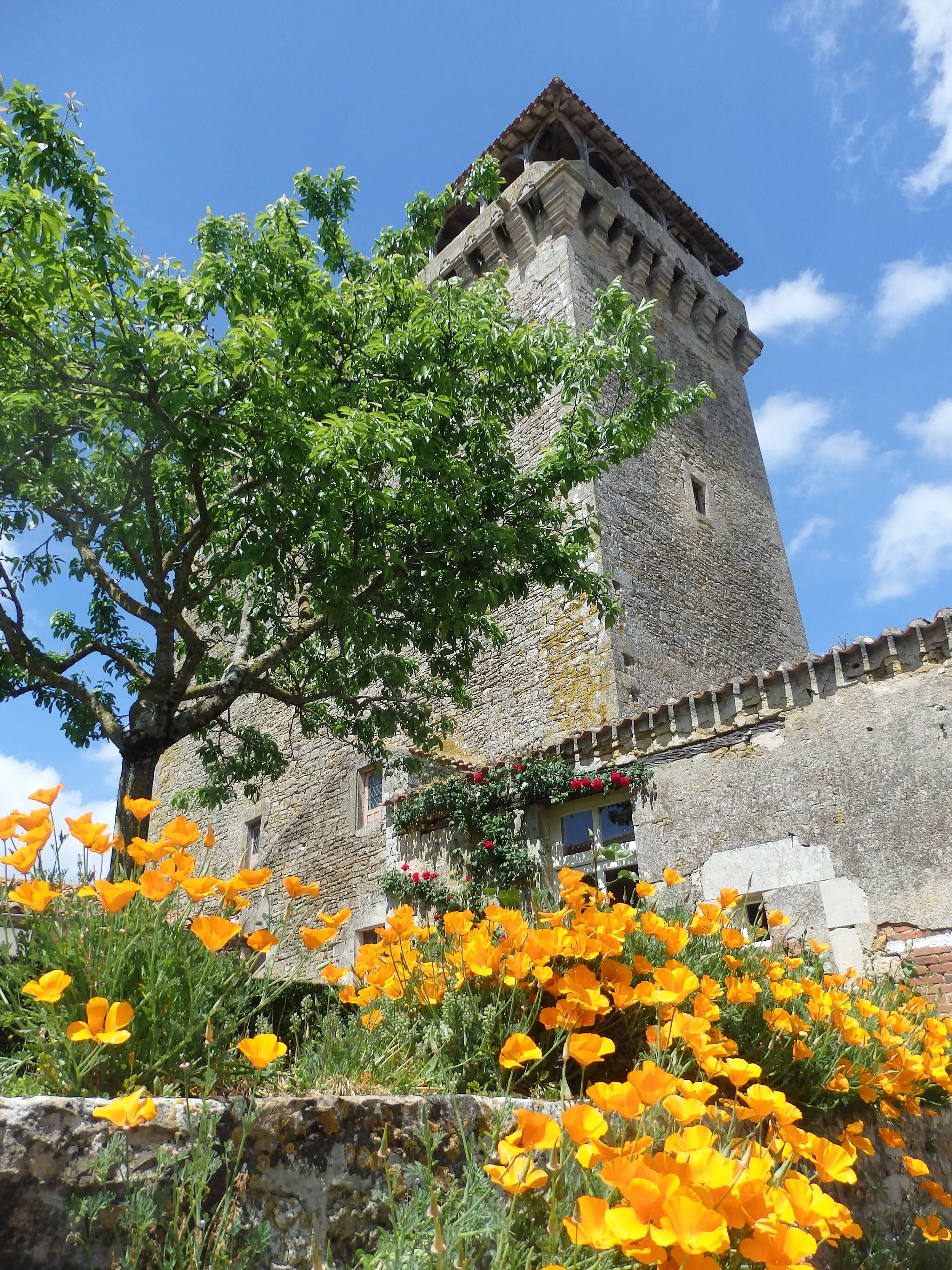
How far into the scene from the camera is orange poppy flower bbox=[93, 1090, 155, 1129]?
49.3 inches

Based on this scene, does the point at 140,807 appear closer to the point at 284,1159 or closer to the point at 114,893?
the point at 114,893

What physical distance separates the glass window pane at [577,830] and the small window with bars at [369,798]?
10.2 ft

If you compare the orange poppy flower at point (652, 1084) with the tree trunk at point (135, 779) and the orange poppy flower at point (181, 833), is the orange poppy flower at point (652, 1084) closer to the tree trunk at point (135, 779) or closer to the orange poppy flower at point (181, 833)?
the orange poppy flower at point (181, 833)

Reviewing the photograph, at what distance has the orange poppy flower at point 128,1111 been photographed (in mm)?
1253

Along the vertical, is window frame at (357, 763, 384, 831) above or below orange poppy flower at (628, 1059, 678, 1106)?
above

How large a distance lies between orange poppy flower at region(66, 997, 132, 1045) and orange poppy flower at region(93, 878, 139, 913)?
20 cm

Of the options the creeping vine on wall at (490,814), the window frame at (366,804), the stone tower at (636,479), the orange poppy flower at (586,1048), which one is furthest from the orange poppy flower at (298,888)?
the window frame at (366,804)

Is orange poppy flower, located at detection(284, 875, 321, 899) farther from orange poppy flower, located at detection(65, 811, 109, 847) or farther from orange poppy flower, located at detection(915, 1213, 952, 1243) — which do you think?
orange poppy flower, located at detection(915, 1213, 952, 1243)

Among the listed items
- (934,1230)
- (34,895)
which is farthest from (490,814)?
(34,895)

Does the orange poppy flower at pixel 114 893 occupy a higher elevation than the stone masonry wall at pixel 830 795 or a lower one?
lower

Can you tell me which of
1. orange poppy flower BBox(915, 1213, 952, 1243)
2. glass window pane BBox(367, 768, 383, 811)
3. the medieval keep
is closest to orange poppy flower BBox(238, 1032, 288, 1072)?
orange poppy flower BBox(915, 1213, 952, 1243)

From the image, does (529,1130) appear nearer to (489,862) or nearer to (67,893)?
(67,893)

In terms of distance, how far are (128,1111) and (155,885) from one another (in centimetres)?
57

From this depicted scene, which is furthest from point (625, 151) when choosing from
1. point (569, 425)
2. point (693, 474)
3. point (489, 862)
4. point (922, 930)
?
point (922, 930)
